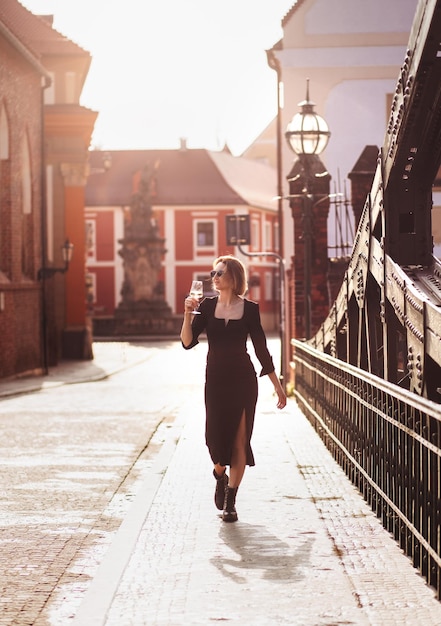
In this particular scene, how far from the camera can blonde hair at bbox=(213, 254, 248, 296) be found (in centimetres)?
816

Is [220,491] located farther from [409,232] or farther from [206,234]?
[206,234]

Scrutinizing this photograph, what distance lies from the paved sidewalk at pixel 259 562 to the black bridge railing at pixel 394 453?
Result: 13 cm

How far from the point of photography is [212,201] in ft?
261

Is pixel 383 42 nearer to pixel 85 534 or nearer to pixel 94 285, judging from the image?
pixel 85 534

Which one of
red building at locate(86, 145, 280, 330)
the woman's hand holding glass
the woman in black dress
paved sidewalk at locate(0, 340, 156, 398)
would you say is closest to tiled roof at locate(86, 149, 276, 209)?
red building at locate(86, 145, 280, 330)

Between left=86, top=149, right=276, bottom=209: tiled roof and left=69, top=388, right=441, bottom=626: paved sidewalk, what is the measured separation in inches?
2707

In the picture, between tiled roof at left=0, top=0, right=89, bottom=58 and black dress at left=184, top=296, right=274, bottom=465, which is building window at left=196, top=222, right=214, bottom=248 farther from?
black dress at left=184, top=296, right=274, bottom=465

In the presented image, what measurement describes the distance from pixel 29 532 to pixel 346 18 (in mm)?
24423

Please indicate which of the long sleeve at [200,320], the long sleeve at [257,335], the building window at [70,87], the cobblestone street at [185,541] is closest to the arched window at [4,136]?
the building window at [70,87]

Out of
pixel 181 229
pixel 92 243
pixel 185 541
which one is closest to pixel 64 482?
pixel 185 541

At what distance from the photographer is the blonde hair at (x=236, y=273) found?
8.16 meters

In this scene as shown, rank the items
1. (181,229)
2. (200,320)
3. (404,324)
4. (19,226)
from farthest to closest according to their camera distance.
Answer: (181,229), (19,226), (200,320), (404,324)

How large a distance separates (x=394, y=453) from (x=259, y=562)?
1109 mm

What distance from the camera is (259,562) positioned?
6.66m
